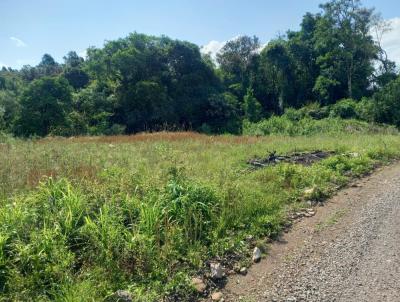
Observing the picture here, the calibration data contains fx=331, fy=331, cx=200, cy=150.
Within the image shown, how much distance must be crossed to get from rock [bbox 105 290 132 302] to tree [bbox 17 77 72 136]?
24.8m

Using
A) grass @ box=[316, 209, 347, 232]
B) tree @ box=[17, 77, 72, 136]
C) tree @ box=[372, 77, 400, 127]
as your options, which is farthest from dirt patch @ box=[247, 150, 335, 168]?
tree @ box=[372, 77, 400, 127]

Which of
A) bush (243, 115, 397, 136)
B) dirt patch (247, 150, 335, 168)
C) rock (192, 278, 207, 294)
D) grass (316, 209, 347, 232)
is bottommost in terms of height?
rock (192, 278, 207, 294)

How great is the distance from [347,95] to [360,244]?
35661mm

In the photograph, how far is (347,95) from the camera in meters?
36.2

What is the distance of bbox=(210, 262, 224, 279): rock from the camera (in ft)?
11.7

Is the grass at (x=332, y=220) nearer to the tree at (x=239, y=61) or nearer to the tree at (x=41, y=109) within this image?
the tree at (x=41, y=109)

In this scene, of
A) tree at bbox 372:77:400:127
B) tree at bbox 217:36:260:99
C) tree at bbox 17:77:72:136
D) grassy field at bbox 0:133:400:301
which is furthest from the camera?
tree at bbox 217:36:260:99

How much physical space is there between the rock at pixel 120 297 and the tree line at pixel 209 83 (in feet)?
76.7

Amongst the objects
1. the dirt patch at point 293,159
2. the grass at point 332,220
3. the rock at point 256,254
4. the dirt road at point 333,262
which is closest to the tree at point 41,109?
the dirt patch at point 293,159

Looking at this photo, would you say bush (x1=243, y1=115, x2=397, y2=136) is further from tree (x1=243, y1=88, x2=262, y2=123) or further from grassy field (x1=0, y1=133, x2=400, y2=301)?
grassy field (x1=0, y1=133, x2=400, y2=301)

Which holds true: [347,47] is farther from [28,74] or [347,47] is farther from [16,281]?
[28,74]

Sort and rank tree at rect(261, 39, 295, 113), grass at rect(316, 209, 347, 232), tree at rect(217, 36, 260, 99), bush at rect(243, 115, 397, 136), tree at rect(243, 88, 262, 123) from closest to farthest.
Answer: grass at rect(316, 209, 347, 232)
bush at rect(243, 115, 397, 136)
tree at rect(243, 88, 262, 123)
tree at rect(261, 39, 295, 113)
tree at rect(217, 36, 260, 99)

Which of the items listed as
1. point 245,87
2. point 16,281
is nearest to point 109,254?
point 16,281

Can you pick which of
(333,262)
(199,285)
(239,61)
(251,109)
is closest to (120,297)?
(199,285)
